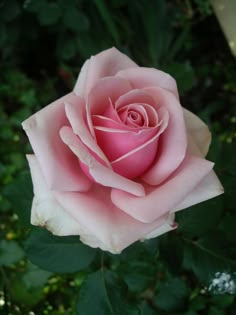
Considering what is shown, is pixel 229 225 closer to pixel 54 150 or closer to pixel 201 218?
pixel 201 218

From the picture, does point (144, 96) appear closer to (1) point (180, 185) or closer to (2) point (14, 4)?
(1) point (180, 185)

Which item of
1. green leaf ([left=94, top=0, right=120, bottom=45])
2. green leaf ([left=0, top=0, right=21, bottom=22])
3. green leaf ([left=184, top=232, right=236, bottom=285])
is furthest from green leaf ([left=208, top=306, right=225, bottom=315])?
green leaf ([left=0, top=0, right=21, bottom=22])

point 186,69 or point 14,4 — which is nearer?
point 186,69

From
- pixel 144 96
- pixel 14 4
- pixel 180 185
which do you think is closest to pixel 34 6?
pixel 14 4

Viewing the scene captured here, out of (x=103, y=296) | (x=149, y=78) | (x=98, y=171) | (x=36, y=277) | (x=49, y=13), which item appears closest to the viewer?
(x=98, y=171)

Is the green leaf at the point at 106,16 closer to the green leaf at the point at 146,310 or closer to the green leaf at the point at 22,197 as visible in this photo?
the green leaf at the point at 22,197

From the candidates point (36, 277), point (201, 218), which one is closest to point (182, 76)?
point (201, 218)
